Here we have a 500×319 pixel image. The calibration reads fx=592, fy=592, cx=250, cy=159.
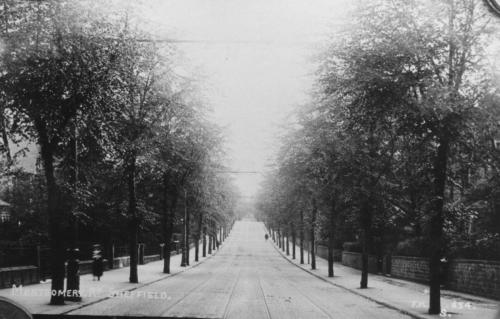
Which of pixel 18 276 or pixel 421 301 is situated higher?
pixel 18 276

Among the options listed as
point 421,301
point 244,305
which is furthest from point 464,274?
point 244,305

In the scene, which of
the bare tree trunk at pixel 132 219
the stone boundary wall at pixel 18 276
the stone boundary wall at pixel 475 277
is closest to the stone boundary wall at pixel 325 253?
the bare tree trunk at pixel 132 219

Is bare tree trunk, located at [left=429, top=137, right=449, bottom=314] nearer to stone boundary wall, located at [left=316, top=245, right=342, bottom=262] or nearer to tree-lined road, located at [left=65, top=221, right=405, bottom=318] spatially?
tree-lined road, located at [left=65, top=221, right=405, bottom=318]

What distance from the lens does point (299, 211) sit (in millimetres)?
52438

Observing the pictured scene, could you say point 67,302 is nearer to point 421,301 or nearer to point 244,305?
point 244,305

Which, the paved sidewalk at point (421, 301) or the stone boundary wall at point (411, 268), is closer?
the paved sidewalk at point (421, 301)

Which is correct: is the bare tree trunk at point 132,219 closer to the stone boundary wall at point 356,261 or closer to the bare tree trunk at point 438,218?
the bare tree trunk at point 438,218

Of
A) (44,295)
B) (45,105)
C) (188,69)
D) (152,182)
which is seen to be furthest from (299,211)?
(45,105)

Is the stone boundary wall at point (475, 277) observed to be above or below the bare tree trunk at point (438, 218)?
below

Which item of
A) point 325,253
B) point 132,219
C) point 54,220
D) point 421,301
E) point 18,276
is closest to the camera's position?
point 54,220

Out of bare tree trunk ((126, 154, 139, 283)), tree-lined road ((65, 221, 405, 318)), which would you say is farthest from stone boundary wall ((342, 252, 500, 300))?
bare tree trunk ((126, 154, 139, 283))

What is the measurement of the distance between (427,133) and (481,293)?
24.9 ft

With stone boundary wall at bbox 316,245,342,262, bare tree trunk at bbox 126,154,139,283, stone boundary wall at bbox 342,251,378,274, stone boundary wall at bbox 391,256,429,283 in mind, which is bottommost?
stone boundary wall at bbox 316,245,342,262

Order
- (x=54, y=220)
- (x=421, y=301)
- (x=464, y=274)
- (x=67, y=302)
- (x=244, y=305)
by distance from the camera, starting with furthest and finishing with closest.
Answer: (x=464, y=274) → (x=421, y=301) → (x=244, y=305) → (x=67, y=302) → (x=54, y=220)
